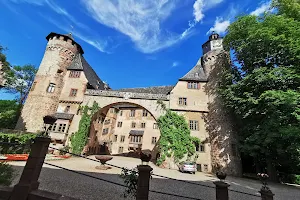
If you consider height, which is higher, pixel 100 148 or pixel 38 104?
pixel 38 104

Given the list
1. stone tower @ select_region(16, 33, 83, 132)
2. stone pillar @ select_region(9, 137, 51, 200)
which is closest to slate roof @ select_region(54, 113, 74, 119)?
stone tower @ select_region(16, 33, 83, 132)

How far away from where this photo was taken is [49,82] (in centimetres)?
2434

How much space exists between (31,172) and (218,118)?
66.4 ft

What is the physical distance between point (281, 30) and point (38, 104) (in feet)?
99.1

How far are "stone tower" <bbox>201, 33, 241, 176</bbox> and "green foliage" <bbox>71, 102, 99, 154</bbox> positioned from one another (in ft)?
51.5

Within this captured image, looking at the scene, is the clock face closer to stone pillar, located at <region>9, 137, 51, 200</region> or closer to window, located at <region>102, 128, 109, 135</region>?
window, located at <region>102, 128, 109, 135</region>

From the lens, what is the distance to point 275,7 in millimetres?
18594

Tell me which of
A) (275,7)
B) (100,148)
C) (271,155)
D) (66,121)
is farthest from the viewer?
(100,148)

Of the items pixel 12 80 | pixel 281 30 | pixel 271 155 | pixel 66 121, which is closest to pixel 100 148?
pixel 66 121

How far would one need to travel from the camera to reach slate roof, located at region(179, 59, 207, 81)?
23.9 m

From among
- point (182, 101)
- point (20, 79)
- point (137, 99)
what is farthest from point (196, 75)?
point (20, 79)

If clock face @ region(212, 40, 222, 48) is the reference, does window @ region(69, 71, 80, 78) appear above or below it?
below

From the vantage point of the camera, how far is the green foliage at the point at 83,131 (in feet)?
68.5

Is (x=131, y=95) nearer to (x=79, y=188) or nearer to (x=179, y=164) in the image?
(x=179, y=164)
